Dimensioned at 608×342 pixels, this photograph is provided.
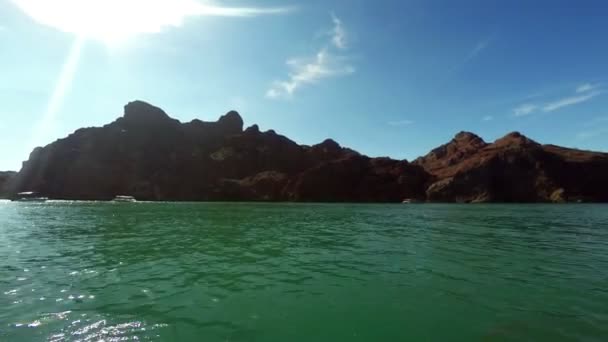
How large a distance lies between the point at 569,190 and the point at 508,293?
8279 inches

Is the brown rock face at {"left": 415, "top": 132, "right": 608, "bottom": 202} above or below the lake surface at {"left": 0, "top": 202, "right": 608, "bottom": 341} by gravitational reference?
above

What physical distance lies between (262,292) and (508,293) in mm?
8365

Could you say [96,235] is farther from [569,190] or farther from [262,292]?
[569,190]

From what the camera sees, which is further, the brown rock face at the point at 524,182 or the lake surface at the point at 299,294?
the brown rock face at the point at 524,182

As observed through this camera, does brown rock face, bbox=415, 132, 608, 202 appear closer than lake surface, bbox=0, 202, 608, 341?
No

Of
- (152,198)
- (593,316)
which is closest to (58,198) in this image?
(152,198)

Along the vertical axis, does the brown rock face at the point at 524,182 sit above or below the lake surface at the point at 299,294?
above

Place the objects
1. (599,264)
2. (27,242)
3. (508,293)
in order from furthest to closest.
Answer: (27,242), (599,264), (508,293)

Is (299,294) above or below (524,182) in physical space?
below

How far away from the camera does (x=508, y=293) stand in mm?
12180

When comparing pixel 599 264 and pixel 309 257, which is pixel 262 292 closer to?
pixel 309 257

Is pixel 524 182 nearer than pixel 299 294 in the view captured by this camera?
No

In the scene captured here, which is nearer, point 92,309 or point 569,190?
point 92,309

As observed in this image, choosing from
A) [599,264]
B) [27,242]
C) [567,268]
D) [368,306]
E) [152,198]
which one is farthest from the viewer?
[152,198]
